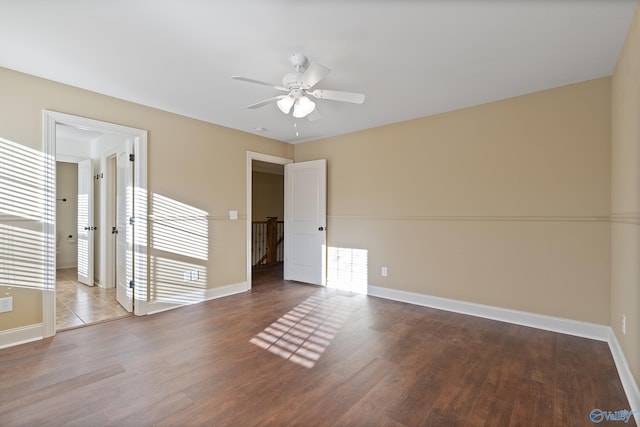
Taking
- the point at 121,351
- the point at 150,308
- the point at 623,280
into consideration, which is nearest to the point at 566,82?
the point at 623,280

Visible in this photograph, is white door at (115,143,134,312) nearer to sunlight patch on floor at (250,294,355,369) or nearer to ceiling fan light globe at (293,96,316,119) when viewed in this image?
sunlight patch on floor at (250,294,355,369)

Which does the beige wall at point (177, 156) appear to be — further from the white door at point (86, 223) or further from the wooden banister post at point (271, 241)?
the wooden banister post at point (271, 241)

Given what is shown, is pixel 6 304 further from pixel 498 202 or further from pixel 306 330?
pixel 498 202

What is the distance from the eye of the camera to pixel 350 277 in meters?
4.62

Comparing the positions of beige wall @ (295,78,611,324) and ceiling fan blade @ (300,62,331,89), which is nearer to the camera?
ceiling fan blade @ (300,62,331,89)

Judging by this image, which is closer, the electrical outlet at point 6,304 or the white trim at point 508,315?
the electrical outlet at point 6,304

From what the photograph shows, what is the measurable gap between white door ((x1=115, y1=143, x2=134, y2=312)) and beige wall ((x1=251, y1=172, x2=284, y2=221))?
411cm

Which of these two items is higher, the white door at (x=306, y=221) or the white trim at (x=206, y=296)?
the white door at (x=306, y=221)

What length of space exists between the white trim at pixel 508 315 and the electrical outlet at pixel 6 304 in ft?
13.1

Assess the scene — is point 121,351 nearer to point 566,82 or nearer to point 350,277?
point 350,277

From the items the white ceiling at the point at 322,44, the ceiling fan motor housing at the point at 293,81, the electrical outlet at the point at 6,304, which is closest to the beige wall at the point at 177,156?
the electrical outlet at the point at 6,304

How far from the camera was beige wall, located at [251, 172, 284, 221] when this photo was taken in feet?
26.3

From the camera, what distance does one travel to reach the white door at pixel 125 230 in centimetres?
353

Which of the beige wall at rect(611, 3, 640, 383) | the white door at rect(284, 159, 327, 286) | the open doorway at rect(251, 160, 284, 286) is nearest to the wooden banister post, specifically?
the open doorway at rect(251, 160, 284, 286)
